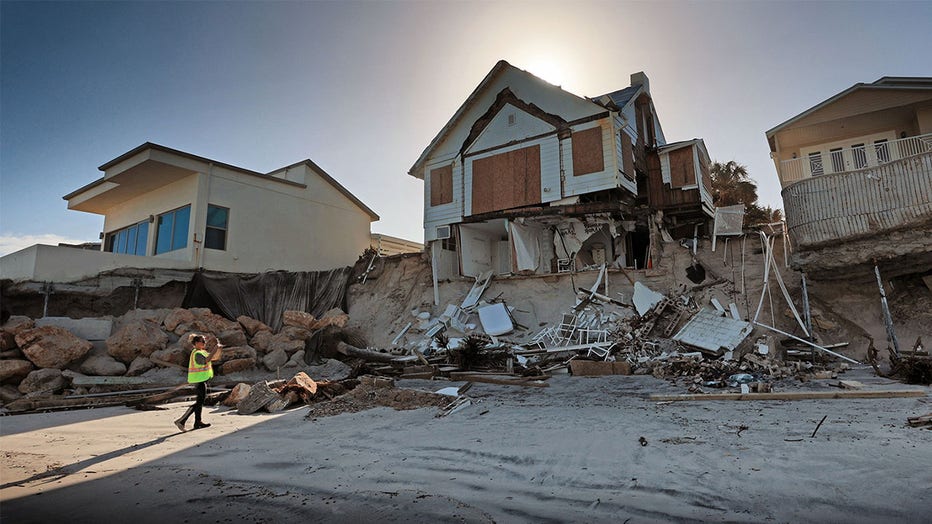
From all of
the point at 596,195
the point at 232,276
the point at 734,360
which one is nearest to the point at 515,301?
the point at 596,195

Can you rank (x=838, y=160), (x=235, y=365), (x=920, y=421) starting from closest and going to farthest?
(x=920, y=421) < (x=235, y=365) < (x=838, y=160)

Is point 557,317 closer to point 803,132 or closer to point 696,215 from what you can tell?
point 696,215

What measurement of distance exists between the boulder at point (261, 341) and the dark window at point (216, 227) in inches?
219

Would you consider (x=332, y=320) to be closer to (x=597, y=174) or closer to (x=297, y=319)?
(x=297, y=319)

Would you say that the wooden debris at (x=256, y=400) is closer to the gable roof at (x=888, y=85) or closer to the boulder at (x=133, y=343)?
the boulder at (x=133, y=343)

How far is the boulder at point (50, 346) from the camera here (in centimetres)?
1148

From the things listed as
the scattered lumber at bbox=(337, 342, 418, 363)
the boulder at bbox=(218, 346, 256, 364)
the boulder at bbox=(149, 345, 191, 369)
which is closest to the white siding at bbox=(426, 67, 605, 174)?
the scattered lumber at bbox=(337, 342, 418, 363)

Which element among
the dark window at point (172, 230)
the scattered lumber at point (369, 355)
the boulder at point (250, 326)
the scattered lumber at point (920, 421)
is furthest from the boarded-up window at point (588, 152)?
the dark window at point (172, 230)

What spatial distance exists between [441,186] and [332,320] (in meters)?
7.76

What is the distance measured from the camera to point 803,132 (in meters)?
20.1

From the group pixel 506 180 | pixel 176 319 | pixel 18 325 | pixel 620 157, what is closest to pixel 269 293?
pixel 176 319

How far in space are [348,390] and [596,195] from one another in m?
12.4

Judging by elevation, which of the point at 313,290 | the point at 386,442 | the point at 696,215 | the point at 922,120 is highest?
the point at 922,120

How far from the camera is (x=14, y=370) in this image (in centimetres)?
1106
